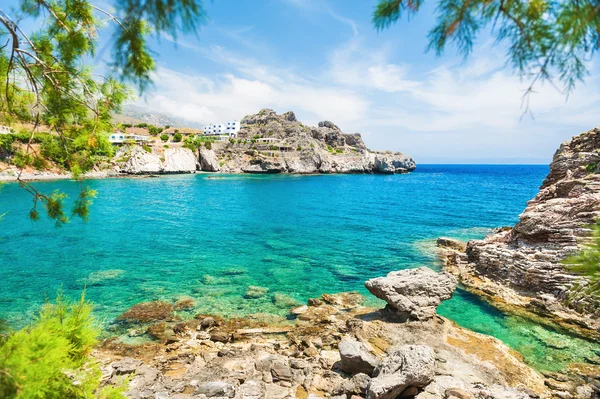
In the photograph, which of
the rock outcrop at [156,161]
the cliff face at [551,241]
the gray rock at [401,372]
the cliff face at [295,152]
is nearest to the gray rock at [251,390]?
the gray rock at [401,372]

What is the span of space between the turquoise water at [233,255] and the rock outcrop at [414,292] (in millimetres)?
2087

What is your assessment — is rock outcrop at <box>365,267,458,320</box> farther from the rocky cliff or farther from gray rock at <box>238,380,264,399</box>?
gray rock at <box>238,380,264,399</box>

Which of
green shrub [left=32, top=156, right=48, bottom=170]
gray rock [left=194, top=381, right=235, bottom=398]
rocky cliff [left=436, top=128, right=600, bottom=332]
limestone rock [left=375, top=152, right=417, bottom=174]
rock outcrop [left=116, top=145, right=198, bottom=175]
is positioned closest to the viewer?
green shrub [left=32, top=156, right=48, bottom=170]

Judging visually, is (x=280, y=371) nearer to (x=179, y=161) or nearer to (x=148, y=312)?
(x=148, y=312)

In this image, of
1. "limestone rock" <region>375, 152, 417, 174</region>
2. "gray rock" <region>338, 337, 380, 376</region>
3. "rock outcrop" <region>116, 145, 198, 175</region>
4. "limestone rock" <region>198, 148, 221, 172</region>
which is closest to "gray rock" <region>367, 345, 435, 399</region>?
"gray rock" <region>338, 337, 380, 376</region>

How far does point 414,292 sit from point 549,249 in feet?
28.1

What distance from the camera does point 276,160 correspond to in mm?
122375

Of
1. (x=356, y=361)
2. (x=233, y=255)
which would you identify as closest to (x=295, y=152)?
(x=233, y=255)

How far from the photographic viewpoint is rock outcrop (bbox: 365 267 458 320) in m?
13.0

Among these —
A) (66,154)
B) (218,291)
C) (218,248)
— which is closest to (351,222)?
(218,248)

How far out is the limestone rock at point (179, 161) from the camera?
4186 inches

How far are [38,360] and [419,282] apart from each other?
523 inches

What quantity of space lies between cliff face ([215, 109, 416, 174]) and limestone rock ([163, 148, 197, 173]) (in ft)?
42.4

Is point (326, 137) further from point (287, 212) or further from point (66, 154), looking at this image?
point (66, 154)
